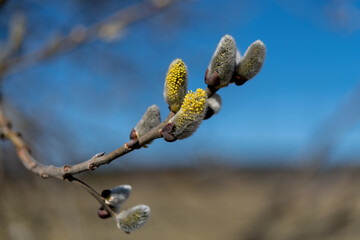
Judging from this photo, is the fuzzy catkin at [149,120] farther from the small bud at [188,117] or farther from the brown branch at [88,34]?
the brown branch at [88,34]

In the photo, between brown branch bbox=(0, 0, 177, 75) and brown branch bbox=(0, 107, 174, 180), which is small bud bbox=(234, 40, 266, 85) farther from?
brown branch bbox=(0, 0, 177, 75)

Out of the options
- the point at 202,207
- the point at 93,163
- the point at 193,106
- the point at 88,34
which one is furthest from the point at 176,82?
the point at 202,207

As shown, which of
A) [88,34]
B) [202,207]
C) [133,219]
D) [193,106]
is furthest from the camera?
[202,207]

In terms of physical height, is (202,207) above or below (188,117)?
above

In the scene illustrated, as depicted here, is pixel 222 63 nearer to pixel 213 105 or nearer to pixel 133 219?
pixel 213 105

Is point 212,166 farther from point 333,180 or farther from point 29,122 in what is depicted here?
point 29,122

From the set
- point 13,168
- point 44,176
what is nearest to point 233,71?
point 44,176

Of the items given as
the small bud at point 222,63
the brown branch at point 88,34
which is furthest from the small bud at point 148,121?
the brown branch at point 88,34
